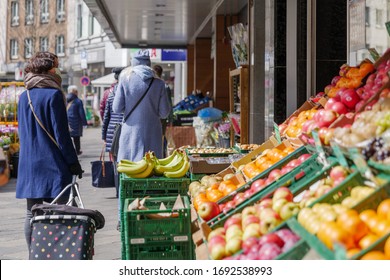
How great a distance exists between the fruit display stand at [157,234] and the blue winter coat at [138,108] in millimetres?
3119

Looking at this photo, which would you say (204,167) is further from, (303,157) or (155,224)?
(155,224)

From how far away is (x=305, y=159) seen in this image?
4777 mm

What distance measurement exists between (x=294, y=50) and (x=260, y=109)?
223cm

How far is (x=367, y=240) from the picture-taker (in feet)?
10.5

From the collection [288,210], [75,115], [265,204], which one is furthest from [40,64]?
[75,115]

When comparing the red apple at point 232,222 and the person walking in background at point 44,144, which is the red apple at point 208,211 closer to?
the red apple at point 232,222

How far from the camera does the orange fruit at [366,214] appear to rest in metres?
3.39

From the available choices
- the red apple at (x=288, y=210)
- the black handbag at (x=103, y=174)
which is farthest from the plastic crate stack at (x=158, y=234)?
the black handbag at (x=103, y=174)

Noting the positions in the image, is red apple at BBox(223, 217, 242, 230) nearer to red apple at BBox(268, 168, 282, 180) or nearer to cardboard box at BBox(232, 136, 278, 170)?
red apple at BBox(268, 168, 282, 180)

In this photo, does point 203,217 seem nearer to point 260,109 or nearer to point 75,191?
point 75,191

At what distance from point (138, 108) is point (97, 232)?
164 centimetres

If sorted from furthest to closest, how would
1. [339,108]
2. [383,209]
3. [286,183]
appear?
[339,108] → [286,183] → [383,209]

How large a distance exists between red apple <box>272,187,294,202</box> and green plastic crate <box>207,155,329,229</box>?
0.27 feet

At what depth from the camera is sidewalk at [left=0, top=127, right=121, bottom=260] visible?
723 cm
